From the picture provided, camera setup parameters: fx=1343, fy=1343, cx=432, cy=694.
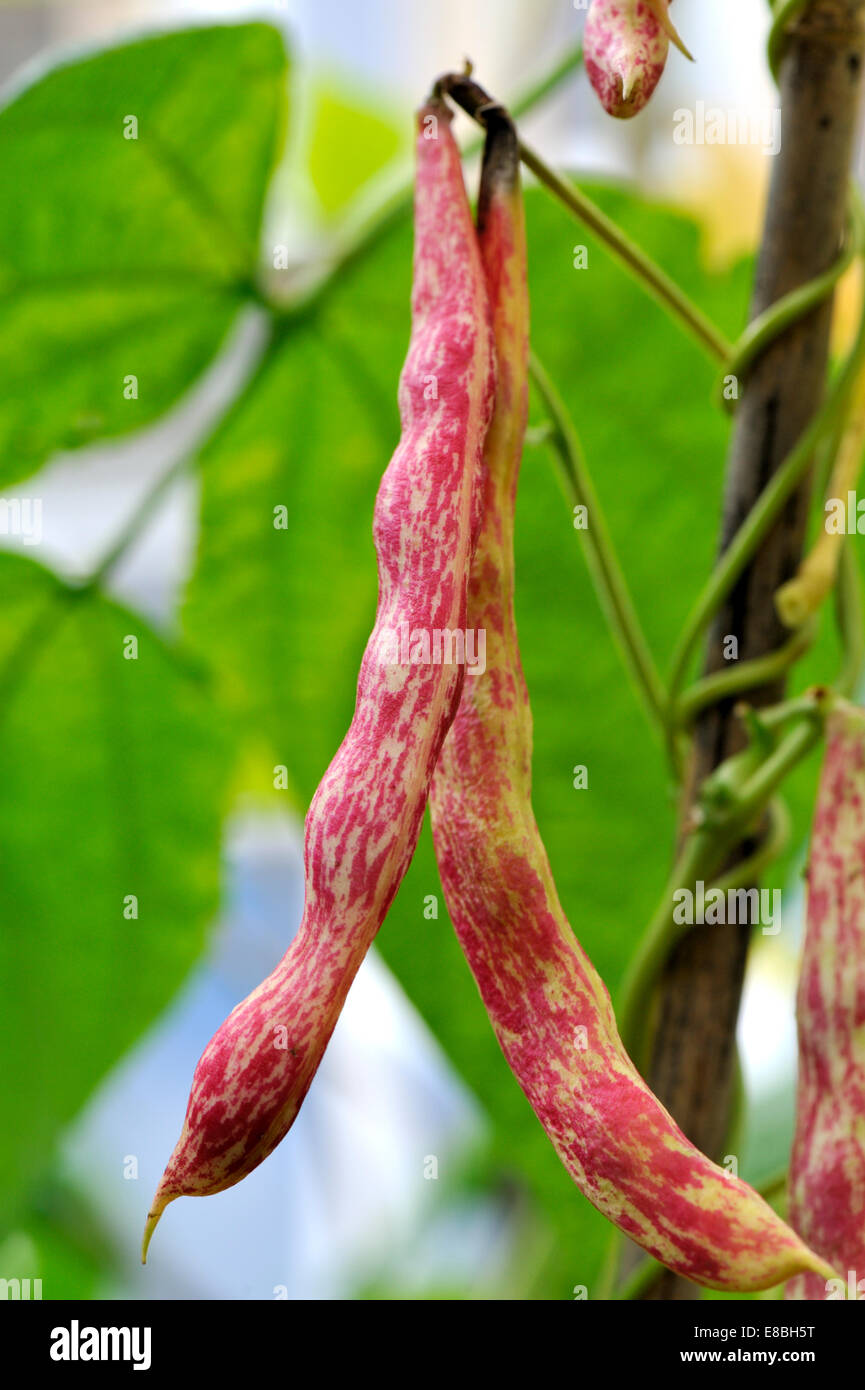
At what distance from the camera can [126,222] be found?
1.32ft

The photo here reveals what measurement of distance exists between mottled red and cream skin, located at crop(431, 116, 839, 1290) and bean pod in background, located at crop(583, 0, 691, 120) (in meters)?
0.03

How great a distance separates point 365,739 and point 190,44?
0.95ft

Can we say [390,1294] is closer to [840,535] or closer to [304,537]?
[304,537]

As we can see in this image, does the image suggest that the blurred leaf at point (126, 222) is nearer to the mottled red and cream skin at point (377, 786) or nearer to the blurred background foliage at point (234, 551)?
the blurred background foliage at point (234, 551)

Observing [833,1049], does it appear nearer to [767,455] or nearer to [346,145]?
[767,455]

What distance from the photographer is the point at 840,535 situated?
285 millimetres

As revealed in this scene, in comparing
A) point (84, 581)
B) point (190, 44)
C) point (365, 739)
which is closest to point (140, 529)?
point (84, 581)

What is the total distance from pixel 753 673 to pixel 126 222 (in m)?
0.24

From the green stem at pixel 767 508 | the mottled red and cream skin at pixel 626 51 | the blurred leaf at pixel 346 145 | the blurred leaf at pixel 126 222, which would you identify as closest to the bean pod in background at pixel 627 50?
the mottled red and cream skin at pixel 626 51

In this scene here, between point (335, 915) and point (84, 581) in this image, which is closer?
point (335, 915)

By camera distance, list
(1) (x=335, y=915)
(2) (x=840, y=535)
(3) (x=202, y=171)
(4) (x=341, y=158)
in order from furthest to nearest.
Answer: (4) (x=341, y=158) → (3) (x=202, y=171) → (2) (x=840, y=535) → (1) (x=335, y=915)

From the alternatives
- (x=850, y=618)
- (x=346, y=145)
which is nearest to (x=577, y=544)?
(x=850, y=618)

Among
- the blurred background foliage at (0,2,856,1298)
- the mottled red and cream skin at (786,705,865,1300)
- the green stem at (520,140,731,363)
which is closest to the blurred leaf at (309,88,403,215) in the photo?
the blurred background foliage at (0,2,856,1298)
